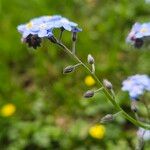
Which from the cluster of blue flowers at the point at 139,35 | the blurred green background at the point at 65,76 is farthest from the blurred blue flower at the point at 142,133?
the cluster of blue flowers at the point at 139,35

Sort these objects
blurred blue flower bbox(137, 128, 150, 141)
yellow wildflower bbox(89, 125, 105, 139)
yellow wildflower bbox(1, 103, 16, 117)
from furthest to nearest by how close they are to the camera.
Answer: yellow wildflower bbox(1, 103, 16, 117) < yellow wildflower bbox(89, 125, 105, 139) < blurred blue flower bbox(137, 128, 150, 141)

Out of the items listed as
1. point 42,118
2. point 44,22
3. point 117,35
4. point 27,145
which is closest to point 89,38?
point 117,35

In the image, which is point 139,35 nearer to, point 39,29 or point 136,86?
point 136,86

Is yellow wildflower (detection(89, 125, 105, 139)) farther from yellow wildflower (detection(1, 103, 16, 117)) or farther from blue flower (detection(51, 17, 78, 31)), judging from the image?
blue flower (detection(51, 17, 78, 31))

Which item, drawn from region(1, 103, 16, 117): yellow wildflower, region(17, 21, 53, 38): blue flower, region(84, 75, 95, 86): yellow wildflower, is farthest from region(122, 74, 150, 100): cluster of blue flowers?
region(1, 103, 16, 117): yellow wildflower

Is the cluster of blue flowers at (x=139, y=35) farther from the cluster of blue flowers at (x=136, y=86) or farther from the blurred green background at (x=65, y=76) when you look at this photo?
the blurred green background at (x=65, y=76)

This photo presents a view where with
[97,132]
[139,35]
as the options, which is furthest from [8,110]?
[139,35]
